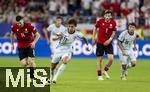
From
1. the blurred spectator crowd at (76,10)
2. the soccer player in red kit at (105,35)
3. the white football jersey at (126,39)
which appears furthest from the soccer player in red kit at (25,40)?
the blurred spectator crowd at (76,10)

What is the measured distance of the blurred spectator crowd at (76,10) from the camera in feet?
117

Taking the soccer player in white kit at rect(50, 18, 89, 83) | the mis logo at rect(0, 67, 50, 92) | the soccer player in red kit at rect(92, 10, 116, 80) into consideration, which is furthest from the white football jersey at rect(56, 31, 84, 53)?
the soccer player in red kit at rect(92, 10, 116, 80)

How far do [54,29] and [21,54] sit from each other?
19.0ft

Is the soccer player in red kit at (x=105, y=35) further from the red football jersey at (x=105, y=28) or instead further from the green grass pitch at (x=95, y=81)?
the green grass pitch at (x=95, y=81)

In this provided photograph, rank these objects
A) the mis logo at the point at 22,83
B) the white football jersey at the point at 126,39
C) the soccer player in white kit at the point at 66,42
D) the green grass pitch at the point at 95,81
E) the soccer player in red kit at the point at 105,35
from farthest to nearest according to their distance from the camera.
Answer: the soccer player in red kit at the point at 105,35 → the white football jersey at the point at 126,39 → the soccer player in white kit at the point at 66,42 → the green grass pitch at the point at 95,81 → the mis logo at the point at 22,83

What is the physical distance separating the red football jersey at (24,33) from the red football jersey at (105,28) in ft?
9.29

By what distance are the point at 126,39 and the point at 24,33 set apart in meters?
3.77

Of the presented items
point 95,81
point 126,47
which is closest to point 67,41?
point 95,81

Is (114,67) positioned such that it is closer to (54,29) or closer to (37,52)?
(54,29)

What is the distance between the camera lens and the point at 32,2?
3772cm

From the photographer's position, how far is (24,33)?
66.6 ft

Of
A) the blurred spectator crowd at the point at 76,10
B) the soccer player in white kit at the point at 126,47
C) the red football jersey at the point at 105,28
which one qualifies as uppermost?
the blurred spectator crowd at the point at 76,10

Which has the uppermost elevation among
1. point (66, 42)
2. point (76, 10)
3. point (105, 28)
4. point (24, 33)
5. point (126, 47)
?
point (76, 10)

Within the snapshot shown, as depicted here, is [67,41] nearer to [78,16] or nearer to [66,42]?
[66,42]
